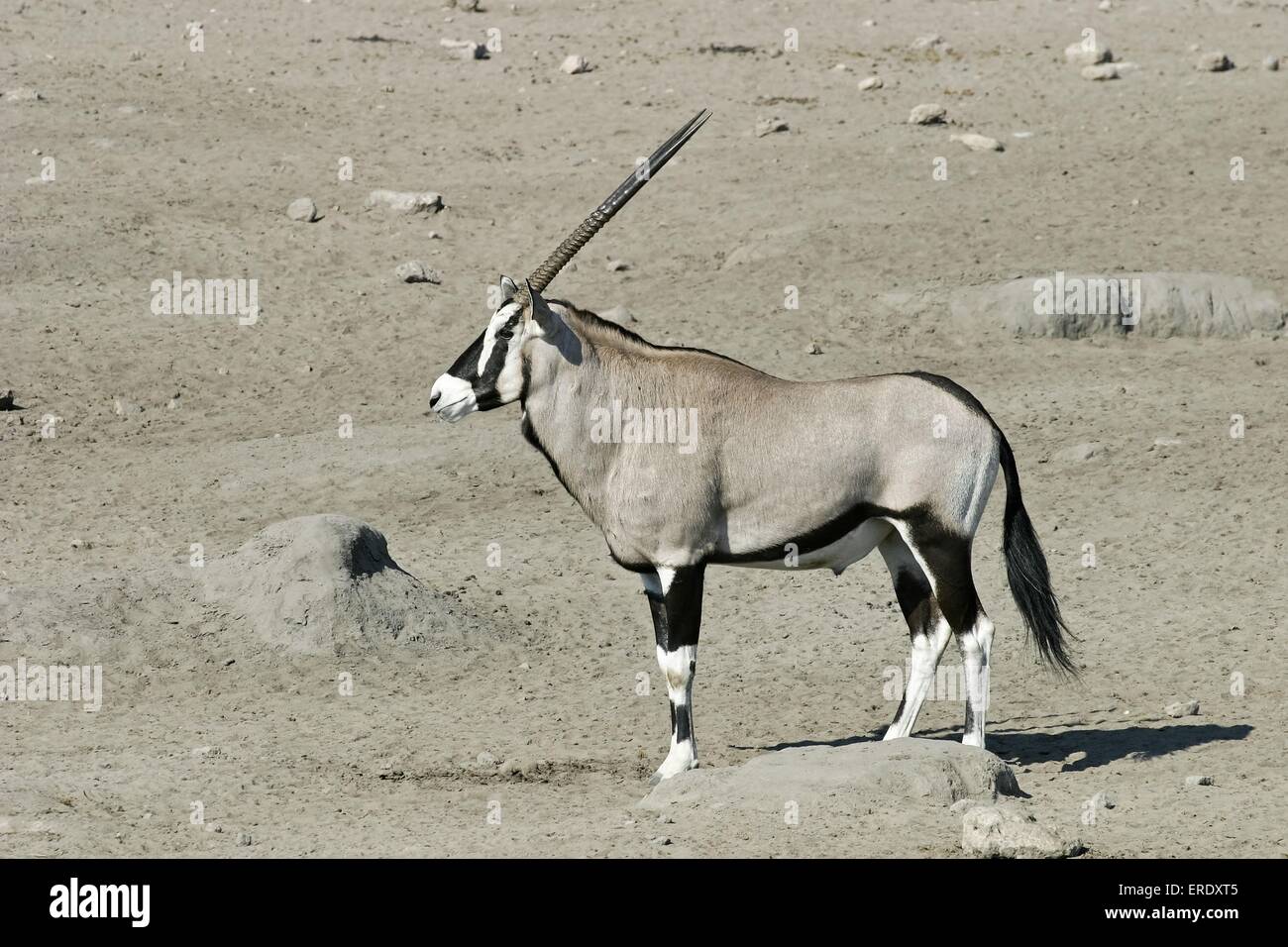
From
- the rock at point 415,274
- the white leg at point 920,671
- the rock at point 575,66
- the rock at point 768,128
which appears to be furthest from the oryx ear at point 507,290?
the rock at point 575,66

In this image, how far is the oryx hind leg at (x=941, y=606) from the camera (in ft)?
34.1

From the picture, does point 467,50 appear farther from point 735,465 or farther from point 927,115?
point 735,465

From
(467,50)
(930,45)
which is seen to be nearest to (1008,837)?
(467,50)

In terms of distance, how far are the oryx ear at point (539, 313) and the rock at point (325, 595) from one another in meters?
3.48

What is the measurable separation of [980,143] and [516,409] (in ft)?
29.8

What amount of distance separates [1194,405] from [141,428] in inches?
405

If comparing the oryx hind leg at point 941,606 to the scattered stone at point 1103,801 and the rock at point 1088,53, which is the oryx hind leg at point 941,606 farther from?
the rock at point 1088,53

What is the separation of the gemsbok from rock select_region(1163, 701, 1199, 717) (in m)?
1.92

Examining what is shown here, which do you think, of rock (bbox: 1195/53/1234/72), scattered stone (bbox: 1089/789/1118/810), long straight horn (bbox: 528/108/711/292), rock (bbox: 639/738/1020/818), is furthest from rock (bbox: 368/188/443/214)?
scattered stone (bbox: 1089/789/1118/810)

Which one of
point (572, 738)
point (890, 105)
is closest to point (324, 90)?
point (890, 105)

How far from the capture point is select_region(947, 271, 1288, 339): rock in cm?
1970

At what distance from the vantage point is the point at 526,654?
13547 millimetres

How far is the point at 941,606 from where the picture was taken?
414 inches

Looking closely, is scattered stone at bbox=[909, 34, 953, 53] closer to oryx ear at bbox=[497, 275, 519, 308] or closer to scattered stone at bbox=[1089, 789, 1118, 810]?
oryx ear at bbox=[497, 275, 519, 308]
